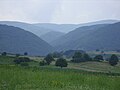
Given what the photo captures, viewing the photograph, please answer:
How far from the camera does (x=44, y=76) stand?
20406 mm

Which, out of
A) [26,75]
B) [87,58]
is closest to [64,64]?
[87,58]

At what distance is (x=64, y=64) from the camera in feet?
381

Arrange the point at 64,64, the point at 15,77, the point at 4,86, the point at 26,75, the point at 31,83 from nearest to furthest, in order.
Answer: the point at 4,86, the point at 31,83, the point at 15,77, the point at 26,75, the point at 64,64

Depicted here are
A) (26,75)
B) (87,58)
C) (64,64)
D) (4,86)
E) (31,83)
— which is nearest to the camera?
(4,86)

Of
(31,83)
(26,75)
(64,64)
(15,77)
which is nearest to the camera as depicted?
(31,83)

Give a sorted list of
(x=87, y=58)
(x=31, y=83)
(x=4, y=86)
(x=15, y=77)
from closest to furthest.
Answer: (x=4, y=86) → (x=31, y=83) → (x=15, y=77) → (x=87, y=58)

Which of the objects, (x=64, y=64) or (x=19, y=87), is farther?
(x=64, y=64)

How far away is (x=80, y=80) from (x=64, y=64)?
3801 inches

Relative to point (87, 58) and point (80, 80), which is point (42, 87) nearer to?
point (80, 80)

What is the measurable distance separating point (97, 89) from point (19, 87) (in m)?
4.74

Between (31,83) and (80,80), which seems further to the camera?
(80,80)

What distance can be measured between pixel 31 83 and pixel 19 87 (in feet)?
5.68

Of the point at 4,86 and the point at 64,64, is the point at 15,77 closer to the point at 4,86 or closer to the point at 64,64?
the point at 4,86

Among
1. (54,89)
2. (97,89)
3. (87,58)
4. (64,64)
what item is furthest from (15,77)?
(87,58)
